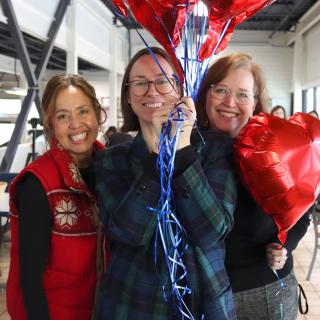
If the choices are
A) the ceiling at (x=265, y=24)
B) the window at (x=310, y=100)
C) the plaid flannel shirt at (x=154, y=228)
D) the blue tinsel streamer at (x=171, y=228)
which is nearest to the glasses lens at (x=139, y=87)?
the plaid flannel shirt at (x=154, y=228)

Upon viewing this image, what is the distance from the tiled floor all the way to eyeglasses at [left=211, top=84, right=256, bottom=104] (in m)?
2.19

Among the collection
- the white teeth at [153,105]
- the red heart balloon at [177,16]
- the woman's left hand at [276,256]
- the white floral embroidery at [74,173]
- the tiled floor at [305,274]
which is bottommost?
the tiled floor at [305,274]

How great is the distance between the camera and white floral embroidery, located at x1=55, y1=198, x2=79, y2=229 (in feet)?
3.59

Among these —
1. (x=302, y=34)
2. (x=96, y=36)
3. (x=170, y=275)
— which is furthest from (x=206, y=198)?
(x=302, y=34)

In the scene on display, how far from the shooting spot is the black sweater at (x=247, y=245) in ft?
3.45

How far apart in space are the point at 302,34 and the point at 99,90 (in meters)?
5.60

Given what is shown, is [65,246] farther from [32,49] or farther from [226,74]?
[32,49]

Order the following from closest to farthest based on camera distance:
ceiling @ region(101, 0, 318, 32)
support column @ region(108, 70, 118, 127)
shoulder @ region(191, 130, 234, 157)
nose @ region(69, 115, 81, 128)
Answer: shoulder @ region(191, 130, 234, 157)
nose @ region(69, 115, 81, 128)
ceiling @ region(101, 0, 318, 32)
support column @ region(108, 70, 118, 127)

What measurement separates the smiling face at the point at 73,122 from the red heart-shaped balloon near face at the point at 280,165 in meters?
0.51

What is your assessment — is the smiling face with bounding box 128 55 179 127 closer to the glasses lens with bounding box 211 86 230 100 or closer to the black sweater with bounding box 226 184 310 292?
the glasses lens with bounding box 211 86 230 100

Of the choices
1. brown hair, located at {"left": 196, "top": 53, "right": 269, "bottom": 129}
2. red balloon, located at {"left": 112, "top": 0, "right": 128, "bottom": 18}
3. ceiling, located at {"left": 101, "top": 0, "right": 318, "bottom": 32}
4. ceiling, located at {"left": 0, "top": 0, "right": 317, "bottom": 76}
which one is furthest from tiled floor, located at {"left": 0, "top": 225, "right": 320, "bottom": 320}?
ceiling, located at {"left": 101, "top": 0, "right": 318, "bottom": 32}

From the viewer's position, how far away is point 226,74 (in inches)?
44.3

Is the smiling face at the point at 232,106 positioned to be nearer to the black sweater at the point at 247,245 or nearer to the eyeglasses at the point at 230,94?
the eyeglasses at the point at 230,94

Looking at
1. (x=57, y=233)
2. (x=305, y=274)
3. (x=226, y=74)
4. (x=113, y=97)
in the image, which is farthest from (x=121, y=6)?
(x=113, y=97)
